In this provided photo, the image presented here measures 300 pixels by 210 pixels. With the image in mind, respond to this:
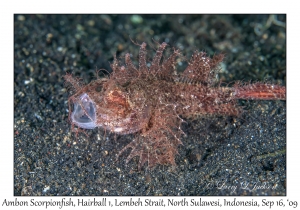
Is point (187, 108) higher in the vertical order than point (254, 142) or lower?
higher

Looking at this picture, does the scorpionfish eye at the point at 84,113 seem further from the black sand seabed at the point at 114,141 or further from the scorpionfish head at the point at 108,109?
the black sand seabed at the point at 114,141

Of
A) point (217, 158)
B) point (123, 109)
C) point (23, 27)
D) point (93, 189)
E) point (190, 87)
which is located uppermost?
point (23, 27)

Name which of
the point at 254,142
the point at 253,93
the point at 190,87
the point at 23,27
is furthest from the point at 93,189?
the point at 23,27

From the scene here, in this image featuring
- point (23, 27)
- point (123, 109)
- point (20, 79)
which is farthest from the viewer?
point (23, 27)

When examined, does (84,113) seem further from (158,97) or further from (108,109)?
(158,97)

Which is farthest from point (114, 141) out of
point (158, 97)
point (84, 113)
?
point (158, 97)

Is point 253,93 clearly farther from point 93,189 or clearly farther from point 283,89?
point 93,189

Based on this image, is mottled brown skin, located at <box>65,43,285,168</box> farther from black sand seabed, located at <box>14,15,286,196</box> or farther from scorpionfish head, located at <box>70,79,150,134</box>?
black sand seabed, located at <box>14,15,286,196</box>
